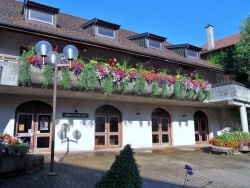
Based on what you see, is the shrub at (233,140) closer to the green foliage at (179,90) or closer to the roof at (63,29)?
the green foliage at (179,90)

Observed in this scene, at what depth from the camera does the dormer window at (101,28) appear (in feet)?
50.4

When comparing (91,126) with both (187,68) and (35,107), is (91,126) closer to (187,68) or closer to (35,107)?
(35,107)

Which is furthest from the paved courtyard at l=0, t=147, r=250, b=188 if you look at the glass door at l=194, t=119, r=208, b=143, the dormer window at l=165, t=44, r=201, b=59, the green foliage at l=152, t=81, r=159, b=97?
the dormer window at l=165, t=44, r=201, b=59

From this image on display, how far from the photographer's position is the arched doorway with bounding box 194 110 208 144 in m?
19.1

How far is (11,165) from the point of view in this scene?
7.07 meters

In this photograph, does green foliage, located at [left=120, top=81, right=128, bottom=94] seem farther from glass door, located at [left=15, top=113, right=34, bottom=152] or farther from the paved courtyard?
glass door, located at [left=15, top=113, right=34, bottom=152]

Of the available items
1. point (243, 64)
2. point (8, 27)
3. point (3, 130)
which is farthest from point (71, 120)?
point (243, 64)

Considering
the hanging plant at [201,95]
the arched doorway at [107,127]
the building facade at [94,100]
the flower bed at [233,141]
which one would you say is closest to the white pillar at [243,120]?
the building facade at [94,100]

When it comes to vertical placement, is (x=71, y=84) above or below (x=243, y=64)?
below

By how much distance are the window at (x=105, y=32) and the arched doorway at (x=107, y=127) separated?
4.84 metres

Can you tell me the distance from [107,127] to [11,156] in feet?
25.8

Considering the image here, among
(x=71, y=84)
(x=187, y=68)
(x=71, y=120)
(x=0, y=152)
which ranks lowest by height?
(x=0, y=152)

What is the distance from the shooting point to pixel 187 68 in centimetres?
1745

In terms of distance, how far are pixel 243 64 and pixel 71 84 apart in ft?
44.2
